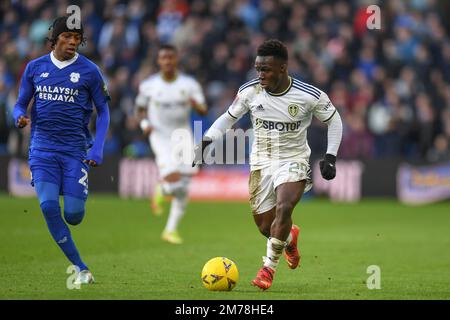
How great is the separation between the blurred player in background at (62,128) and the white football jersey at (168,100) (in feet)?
20.0

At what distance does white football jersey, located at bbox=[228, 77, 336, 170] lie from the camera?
1047cm

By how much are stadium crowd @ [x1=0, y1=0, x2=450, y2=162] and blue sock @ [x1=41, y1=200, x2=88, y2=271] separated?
1450 centimetres

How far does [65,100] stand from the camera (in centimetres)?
1029

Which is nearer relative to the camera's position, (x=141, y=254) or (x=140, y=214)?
(x=141, y=254)

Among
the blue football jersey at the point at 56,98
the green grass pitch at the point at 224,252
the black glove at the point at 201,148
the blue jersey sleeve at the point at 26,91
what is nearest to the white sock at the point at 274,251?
the green grass pitch at the point at 224,252

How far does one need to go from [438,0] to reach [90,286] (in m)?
21.4

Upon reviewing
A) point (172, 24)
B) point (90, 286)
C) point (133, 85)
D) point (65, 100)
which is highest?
point (172, 24)

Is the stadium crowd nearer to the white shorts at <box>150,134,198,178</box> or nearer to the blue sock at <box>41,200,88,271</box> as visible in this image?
the white shorts at <box>150,134,198,178</box>

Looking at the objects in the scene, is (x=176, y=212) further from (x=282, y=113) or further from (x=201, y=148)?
(x=282, y=113)

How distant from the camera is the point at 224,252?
14.4 metres

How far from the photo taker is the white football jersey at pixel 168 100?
1655cm

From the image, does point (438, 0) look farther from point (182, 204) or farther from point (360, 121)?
point (182, 204)

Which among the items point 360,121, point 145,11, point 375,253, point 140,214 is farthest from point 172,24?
point 375,253

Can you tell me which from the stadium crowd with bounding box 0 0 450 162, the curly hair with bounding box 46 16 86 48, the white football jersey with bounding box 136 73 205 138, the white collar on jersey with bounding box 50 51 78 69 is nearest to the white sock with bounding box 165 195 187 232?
the white football jersey with bounding box 136 73 205 138
